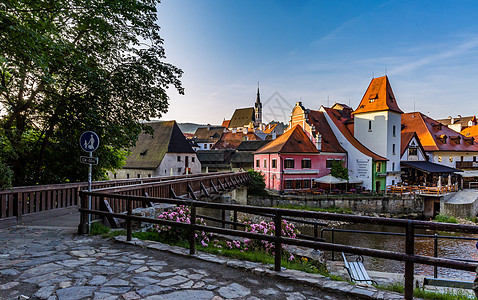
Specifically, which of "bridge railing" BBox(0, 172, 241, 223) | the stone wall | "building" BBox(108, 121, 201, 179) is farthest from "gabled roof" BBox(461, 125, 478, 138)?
"bridge railing" BBox(0, 172, 241, 223)

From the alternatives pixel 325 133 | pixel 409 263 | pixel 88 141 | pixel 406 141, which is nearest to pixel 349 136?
pixel 325 133

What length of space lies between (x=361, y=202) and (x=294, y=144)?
951 cm

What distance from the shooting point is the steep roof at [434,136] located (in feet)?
134

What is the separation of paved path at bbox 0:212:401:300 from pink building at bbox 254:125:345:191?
27512 mm

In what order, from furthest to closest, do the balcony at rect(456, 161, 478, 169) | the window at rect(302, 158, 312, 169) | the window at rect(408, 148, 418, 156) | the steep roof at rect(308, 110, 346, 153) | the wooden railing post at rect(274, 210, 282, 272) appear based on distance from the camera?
1. the balcony at rect(456, 161, 478, 169)
2. the window at rect(408, 148, 418, 156)
3. the steep roof at rect(308, 110, 346, 153)
4. the window at rect(302, 158, 312, 169)
5. the wooden railing post at rect(274, 210, 282, 272)

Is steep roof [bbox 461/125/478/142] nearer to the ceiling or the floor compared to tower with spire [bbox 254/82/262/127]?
nearer to the floor

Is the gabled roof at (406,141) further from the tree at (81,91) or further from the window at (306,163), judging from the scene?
the tree at (81,91)

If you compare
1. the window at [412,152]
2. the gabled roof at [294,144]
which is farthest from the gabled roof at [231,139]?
the window at [412,152]

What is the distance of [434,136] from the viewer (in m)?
41.9

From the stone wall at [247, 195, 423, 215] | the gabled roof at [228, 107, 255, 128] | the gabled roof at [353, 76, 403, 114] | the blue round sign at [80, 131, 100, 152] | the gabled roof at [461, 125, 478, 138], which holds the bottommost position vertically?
the stone wall at [247, 195, 423, 215]

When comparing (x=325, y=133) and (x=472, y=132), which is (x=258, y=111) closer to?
(x=472, y=132)

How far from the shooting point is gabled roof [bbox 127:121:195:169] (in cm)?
3559

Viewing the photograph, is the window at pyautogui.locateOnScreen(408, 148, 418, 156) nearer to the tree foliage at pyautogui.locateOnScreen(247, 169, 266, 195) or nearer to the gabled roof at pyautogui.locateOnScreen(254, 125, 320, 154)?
the gabled roof at pyautogui.locateOnScreen(254, 125, 320, 154)

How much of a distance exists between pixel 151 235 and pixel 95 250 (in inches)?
59.2
